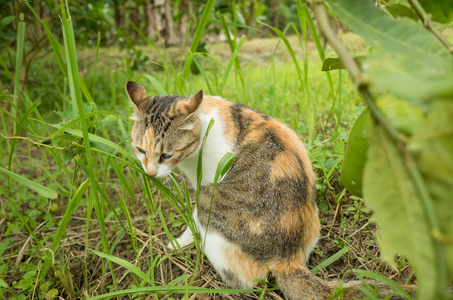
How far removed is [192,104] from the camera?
1700mm

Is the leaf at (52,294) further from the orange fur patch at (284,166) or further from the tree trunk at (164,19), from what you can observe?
the tree trunk at (164,19)

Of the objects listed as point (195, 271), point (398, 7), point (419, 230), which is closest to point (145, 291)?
point (195, 271)

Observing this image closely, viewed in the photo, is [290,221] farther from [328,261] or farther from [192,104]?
[192,104]

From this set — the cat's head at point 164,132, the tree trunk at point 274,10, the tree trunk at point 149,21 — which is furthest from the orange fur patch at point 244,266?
the tree trunk at point 274,10

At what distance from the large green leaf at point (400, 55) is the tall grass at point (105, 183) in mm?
839

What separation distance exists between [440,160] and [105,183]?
159 centimetres

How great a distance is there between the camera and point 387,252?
42 centimetres

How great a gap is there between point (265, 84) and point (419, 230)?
332cm

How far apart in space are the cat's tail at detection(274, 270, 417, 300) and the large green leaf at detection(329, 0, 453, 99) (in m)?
0.94

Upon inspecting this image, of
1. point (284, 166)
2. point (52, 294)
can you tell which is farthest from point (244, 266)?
point (52, 294)

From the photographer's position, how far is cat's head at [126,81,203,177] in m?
1.75

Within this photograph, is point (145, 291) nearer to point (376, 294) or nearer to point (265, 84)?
point (376, 294)

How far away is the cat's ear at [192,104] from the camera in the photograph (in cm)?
168

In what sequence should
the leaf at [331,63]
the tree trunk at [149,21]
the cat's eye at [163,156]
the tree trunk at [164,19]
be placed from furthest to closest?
the tree trunk at [149,21] < the tree trunk at [164,19] < the cat's eye at [163,156] < the leaf at [331,63]
